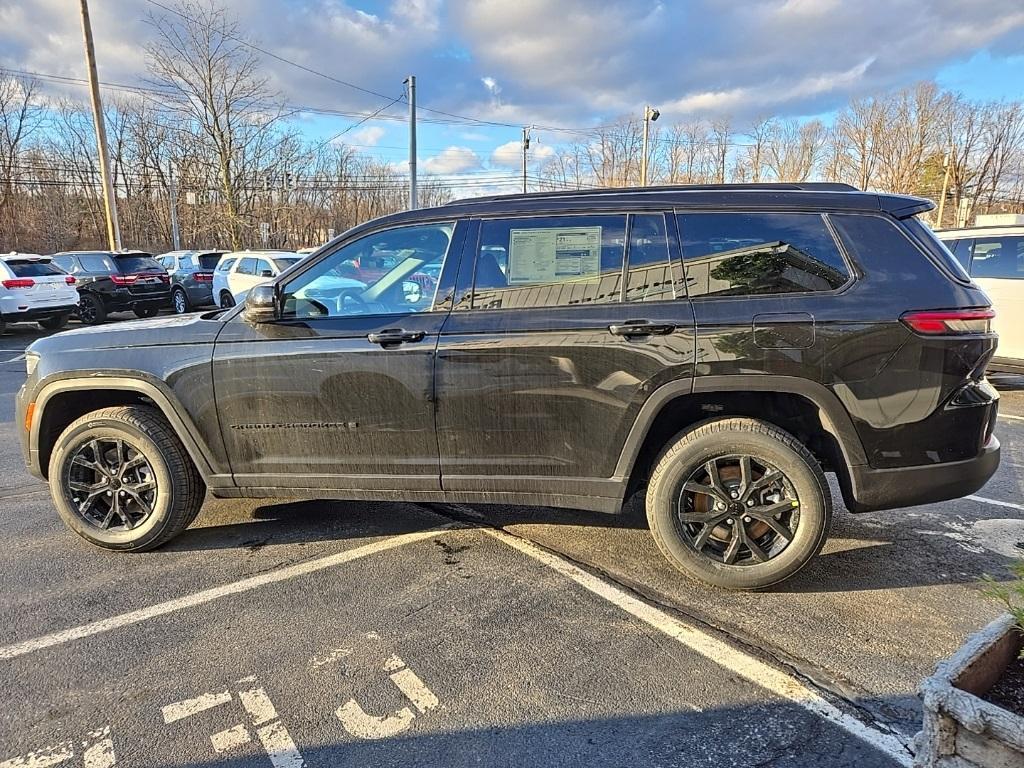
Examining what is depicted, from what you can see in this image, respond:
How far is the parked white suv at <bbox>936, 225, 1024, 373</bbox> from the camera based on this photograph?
7.19 m

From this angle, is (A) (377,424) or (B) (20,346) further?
(B) (20,346)

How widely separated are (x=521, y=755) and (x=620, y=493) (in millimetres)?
1362

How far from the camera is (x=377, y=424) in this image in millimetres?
3307

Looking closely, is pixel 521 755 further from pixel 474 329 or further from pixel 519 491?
pixel 474 329

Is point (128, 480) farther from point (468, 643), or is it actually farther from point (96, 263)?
point (96, 263)

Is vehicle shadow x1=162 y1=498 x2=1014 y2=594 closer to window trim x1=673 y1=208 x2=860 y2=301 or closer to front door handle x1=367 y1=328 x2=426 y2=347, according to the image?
front door handle x1=367 y1=328 x2=426 y2=347

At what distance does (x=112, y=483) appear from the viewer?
362 cm

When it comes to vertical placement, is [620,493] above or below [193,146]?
below

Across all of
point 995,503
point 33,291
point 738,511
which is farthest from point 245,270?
point 995,503

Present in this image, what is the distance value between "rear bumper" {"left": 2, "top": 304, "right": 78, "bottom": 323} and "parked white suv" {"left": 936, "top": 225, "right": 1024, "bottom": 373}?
51.0 feet

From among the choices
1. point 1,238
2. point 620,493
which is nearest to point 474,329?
point 620,493

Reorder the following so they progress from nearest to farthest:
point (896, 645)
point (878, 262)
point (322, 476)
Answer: point (896, 645) → point (878, 262) → point (322, 476)

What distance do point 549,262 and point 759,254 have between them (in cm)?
101

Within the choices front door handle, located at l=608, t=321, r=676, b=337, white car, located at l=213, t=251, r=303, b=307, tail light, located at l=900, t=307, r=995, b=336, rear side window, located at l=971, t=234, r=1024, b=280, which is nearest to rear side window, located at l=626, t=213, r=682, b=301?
front door handle, located at l=608, t=321, r=676, b=337
